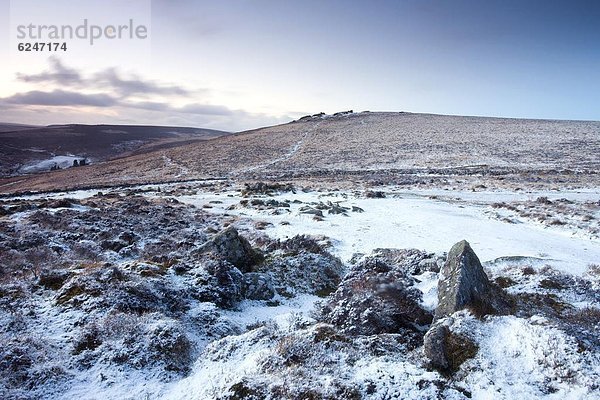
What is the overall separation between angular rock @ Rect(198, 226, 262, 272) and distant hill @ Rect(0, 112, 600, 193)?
3303cm

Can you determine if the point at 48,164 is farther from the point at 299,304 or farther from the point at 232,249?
the point at 299,304

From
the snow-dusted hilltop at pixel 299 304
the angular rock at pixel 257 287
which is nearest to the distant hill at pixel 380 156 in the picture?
the snow-dusted hilltop at pixel 299 304

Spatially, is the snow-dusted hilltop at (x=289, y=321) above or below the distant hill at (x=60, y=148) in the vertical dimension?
below

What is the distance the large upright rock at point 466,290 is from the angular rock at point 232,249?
7046mm

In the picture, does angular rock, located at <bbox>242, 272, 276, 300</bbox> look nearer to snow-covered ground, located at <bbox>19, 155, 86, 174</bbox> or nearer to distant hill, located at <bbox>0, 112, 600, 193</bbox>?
distant hill, located at <bbox>0, 112, 600, 193</bbox>

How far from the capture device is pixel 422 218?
78.1ft

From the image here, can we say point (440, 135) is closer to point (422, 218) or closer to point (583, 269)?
point (422, 218)

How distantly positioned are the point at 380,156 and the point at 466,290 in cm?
5978

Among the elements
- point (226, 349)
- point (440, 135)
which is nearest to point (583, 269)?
point (226, 349)

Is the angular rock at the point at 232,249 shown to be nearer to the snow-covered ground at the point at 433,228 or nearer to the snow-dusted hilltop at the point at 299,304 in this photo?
the snow-dusted hilltop at the point at 299,304

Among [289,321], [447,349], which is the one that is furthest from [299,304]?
[447,349]

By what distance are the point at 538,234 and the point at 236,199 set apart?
2392 cm

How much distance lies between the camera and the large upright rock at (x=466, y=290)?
8078 mm

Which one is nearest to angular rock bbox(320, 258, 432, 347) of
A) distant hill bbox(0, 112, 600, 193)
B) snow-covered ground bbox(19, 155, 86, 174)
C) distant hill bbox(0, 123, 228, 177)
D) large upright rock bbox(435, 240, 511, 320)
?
large upright rock bbox(435, 240, 511, 320)
